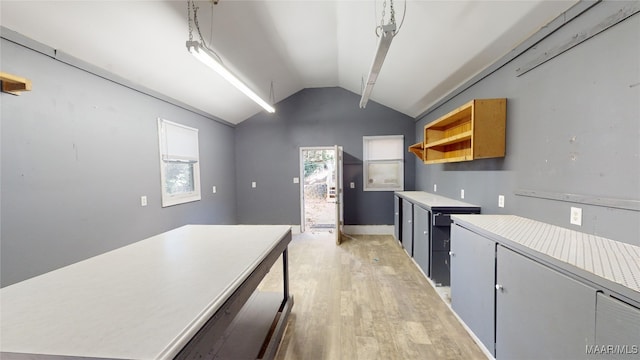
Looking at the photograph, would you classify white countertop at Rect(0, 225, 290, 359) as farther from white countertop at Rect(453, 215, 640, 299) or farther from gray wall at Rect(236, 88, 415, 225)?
gray wall at Rect(236, 88, 415, 225)

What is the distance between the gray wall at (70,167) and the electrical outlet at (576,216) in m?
4.04

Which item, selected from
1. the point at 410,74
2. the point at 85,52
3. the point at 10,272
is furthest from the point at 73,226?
the point at 410,74

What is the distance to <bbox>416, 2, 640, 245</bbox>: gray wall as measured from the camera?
1.25m

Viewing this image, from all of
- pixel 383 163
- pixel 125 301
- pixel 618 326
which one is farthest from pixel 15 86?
pixel 383 163

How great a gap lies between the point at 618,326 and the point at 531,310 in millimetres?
445

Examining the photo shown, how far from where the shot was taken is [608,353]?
898mm

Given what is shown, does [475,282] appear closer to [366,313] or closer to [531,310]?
[531,310]

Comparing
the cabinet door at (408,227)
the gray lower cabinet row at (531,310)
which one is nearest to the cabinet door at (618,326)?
the gray lower cabinet row at (531,310)

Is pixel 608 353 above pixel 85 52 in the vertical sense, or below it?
below

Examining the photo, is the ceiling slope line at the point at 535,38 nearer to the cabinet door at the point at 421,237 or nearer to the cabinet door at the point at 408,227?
the cabinet door at the point at 421,237

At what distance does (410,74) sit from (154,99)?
3570 mm

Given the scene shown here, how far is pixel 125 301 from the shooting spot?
36.6 inches

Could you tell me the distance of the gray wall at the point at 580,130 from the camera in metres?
1.25

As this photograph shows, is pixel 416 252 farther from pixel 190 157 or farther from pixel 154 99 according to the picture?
pixel 154 99
